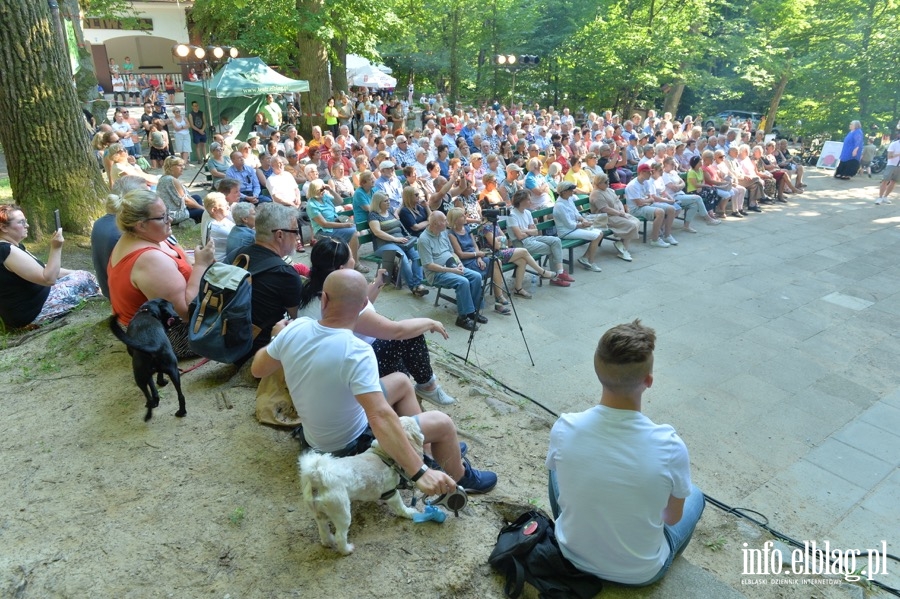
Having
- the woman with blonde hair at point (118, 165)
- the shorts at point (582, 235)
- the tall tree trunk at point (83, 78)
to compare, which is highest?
the tall tree trunk at point (83, 78)

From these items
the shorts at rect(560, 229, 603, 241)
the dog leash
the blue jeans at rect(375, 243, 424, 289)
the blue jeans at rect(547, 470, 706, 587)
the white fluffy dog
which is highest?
the white fluffy dog

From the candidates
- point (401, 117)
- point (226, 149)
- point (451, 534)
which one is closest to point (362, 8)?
point (401, 117)

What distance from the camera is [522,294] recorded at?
24.3 ft

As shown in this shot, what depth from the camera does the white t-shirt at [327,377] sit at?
2439mm

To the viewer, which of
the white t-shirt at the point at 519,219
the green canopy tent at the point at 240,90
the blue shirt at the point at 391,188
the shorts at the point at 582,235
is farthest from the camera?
the green canopy tent at the point at 240,90

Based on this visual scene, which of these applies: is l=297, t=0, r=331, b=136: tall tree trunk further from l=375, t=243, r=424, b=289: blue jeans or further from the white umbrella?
l=375, t=243, r=424, b=289: blue jeans

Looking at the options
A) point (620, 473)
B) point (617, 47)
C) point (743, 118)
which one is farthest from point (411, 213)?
point (743, 118)

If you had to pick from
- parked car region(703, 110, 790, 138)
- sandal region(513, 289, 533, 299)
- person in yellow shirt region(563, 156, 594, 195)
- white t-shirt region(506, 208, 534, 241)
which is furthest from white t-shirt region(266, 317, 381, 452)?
parked car region(703, 110, 790, 138)

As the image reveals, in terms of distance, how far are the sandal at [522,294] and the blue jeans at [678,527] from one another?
4.80 meters

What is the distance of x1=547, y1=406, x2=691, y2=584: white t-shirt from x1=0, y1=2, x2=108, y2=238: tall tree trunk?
6.59 m

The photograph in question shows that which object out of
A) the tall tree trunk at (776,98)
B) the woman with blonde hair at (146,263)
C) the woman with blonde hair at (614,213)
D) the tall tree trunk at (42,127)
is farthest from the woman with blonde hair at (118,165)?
the tall tree trunk at (776,98)

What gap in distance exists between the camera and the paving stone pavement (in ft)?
13.5

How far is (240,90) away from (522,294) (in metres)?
10.4

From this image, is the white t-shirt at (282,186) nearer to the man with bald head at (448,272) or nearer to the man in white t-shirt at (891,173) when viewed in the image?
the man with bald head at (448,272)
